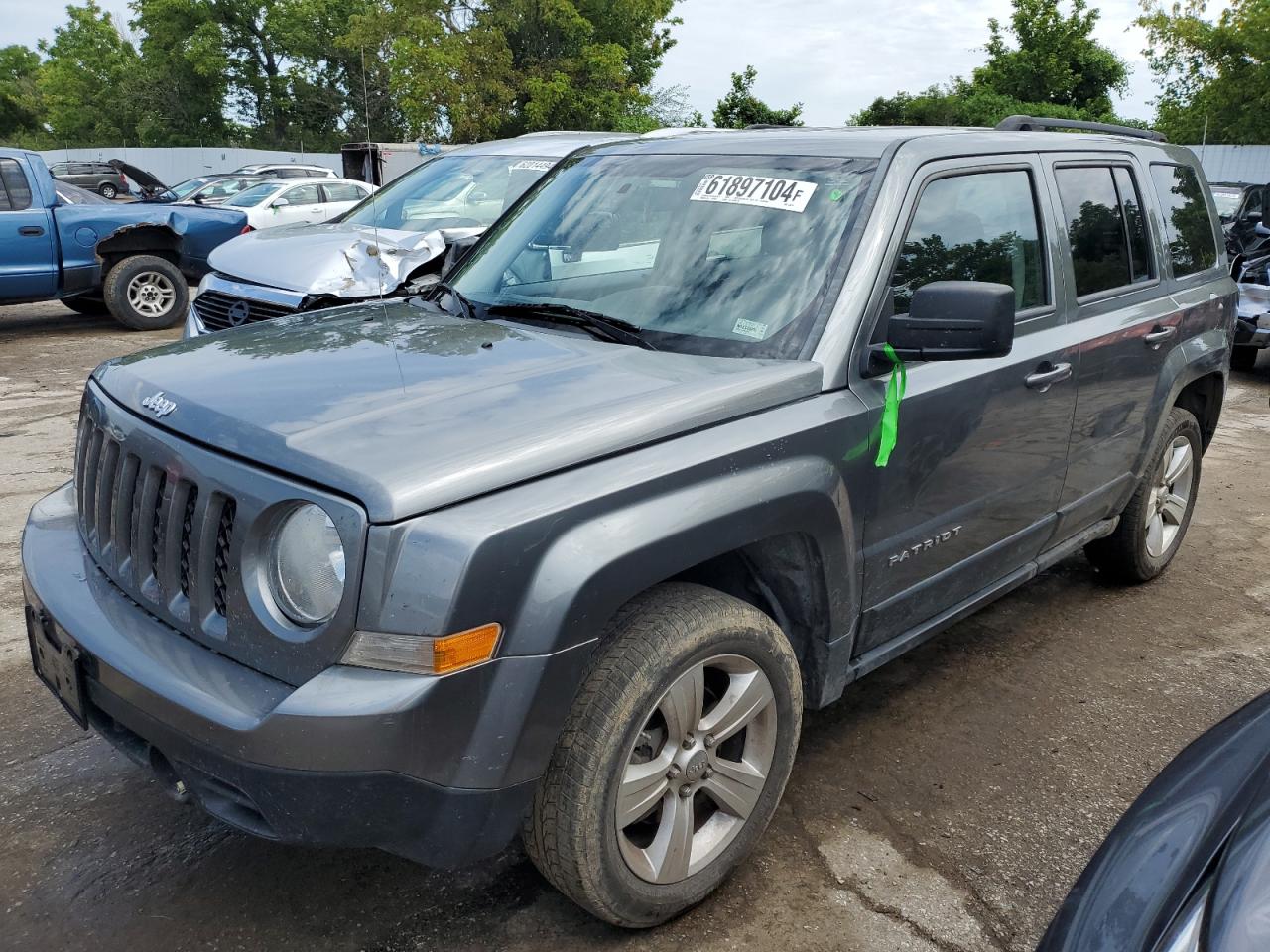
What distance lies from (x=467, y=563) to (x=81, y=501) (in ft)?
4.46

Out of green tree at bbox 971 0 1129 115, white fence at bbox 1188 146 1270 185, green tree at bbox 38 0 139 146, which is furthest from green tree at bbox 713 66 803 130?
green tree at bbox 38 0 139 146

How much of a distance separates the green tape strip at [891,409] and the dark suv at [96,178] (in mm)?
28928

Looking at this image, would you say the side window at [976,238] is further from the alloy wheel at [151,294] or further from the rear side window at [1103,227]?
the alloy wheel at [151,294]

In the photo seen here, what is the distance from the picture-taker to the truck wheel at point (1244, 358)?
10531 mm

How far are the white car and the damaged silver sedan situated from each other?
307 inches

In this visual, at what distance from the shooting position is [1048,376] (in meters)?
3.43

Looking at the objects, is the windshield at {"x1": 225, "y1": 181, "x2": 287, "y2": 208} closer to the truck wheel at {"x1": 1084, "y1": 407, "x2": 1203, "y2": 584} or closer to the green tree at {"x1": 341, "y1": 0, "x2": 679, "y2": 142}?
the truck wheel at {"x1": 1084, "y1": 407, "x2": 1203, "y2": 584}

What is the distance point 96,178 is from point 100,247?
70.2 feet

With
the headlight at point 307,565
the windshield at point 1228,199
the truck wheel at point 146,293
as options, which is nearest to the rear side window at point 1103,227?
the headlight at point 307,565

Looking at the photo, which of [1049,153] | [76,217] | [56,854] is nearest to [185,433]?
[56,854]

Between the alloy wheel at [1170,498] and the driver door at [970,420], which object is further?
the alloy wheel at [1170,498]

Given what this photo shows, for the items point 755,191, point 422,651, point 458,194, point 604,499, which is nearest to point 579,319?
point 755,191

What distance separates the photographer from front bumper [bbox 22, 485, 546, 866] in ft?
6.55

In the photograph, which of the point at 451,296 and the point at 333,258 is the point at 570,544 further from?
the point at 333,258
